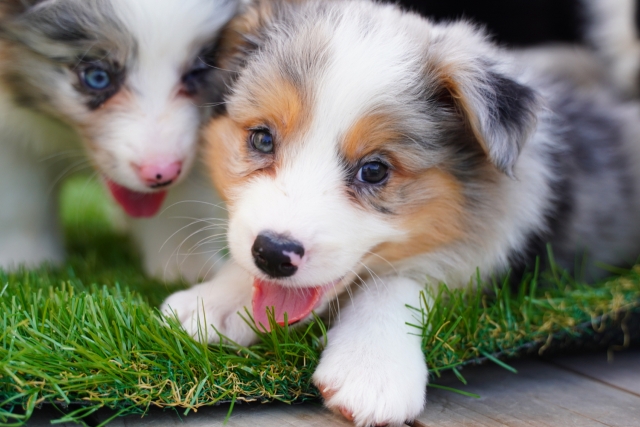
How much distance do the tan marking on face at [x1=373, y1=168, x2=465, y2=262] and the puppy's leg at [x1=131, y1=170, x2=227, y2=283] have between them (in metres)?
0.96

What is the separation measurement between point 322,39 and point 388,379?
120 centimetres

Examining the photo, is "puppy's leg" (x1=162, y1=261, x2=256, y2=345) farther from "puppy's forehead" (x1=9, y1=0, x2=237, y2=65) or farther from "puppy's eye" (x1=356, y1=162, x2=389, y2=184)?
"puppy's forehead" (x1=9, y1=0, x2=237, y2=65)

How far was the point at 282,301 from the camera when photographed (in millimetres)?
2420

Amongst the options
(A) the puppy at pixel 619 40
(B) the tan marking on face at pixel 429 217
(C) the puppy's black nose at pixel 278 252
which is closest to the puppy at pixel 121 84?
(C) the puppy's black nose at pixel 278 252

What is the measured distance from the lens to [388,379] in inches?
84.9

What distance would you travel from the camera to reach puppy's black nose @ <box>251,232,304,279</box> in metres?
2.08

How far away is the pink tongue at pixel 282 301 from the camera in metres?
2.38

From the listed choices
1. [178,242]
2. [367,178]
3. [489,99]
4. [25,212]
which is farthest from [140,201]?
[489,99]

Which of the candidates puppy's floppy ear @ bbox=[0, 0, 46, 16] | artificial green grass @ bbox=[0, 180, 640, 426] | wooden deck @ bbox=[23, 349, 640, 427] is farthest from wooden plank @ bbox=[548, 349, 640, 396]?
puppy's floppy ear @ bbox=[0, 0, 46, 16]

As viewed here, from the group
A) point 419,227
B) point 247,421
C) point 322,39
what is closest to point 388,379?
point 247,421

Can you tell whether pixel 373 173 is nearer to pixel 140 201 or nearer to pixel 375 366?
pixel 375 366

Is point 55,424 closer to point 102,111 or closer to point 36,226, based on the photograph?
point 102,111

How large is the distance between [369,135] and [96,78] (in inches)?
49.3

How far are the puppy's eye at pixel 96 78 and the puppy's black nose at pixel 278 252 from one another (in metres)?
1.18
